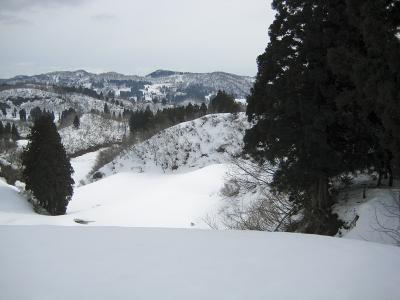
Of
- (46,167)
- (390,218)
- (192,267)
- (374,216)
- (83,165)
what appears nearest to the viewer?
(192,267)

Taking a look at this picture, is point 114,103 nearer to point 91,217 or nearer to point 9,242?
point 91,217

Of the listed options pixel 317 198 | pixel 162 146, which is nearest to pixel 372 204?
pixel 317 198

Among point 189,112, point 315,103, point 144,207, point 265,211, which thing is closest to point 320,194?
point 315,103

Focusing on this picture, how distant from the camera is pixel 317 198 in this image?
38.8 feet

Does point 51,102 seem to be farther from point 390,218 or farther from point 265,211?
point 390,218

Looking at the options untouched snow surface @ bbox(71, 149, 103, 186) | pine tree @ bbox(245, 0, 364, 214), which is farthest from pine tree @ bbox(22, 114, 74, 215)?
untouched snow surface @ bbox(71, 149, 103, 186)

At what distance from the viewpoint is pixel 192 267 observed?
5.39 meters

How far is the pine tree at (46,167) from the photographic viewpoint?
87.1 ft

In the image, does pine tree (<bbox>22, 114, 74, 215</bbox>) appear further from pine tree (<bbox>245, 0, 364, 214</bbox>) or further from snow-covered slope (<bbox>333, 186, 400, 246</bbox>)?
snow-covered slope (<bbox>333, 186, 400, 246</bbox>)

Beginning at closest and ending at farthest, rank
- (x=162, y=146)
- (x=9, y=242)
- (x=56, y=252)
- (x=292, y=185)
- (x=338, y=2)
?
(x=56, y=252)
(x=9, y=242)
(x=338, y=2)
(x=292, y=185)
(x=162, y=146)

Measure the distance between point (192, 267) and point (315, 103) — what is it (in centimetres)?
647

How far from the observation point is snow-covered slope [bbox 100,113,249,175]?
53.7 metres

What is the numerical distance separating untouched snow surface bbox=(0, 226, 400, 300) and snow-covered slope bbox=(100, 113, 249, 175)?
45.4 metres

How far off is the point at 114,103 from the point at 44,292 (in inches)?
7917
